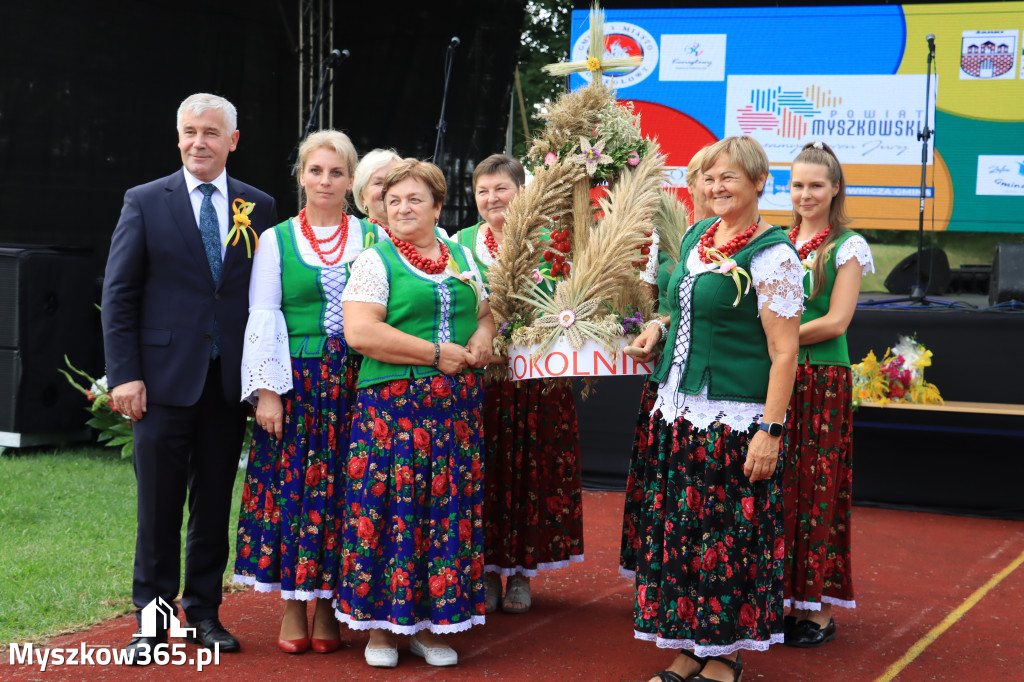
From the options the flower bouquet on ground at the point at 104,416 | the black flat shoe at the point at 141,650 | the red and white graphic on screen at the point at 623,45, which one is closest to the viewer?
the black flat shoe at the point at 141,650

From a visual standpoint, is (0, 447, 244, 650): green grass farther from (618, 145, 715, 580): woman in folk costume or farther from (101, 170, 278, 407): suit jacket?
(618, 145, 715, 580): woman in folk costume

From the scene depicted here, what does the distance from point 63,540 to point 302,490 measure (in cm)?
205

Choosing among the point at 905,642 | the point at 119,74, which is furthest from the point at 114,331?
the point at 119,74

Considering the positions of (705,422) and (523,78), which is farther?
(523,78)

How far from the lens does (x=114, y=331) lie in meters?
2.96

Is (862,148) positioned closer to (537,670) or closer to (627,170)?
(627,170)

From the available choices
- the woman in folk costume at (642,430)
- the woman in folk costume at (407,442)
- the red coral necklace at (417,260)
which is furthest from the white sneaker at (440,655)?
the red coral necklace at (417,260)

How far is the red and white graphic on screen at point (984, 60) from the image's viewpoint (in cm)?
679

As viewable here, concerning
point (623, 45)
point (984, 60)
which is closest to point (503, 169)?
point (623, 45)

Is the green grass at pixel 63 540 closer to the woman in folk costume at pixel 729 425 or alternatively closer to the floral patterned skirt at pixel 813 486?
the woman in folk costume at pixel 729 425

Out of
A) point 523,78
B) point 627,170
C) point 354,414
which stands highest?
point 523,78

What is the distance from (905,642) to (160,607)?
8.35ft

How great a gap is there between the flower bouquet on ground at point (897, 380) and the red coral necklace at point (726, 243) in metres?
3.08

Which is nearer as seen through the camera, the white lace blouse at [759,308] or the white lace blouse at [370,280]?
the white lace blouse at [759,308]
